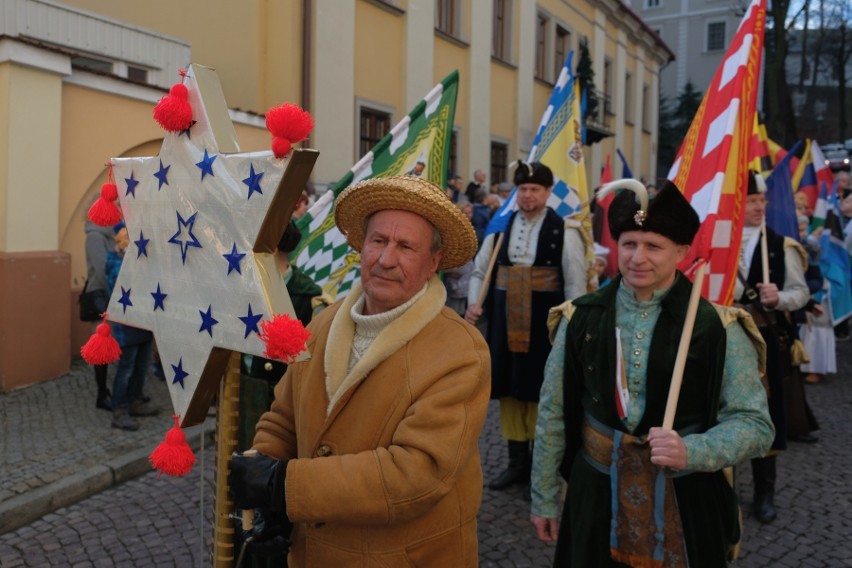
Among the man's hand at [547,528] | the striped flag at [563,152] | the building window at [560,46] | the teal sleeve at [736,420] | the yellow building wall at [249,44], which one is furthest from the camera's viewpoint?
the building window at [560,46]

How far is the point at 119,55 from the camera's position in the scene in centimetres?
854

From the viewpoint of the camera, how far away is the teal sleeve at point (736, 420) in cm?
203

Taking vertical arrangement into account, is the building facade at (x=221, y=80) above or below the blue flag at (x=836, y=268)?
above

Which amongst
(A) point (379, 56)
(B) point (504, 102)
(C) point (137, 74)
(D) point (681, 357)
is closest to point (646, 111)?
(B) point (504, 102)

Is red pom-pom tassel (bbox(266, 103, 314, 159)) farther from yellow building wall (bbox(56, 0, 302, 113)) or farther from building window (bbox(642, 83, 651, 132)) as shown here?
building window (bbox(642, 83, 651, 132))

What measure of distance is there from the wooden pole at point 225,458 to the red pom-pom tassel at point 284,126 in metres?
0.59

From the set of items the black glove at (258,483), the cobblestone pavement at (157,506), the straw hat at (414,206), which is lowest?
the cobblestone pavement at (157,506)

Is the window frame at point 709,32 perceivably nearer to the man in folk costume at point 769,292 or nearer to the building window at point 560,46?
the building window at point 560,46

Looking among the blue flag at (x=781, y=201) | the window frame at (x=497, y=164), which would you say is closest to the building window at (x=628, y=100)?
the window frame at (x=497, y=164)

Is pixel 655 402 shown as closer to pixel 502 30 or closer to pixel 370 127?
pixel 370 127

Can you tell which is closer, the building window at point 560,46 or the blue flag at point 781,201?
the blue flag at point 781,201

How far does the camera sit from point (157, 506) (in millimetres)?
4227

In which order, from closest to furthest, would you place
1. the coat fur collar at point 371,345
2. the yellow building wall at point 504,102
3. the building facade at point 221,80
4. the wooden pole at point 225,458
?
the coat fur collar at point 371,345 < the wooden pole at point 225,458 < the building facade at point 221,80 < the yellow building wall at point 504,102

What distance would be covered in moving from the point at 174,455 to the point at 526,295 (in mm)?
2949
